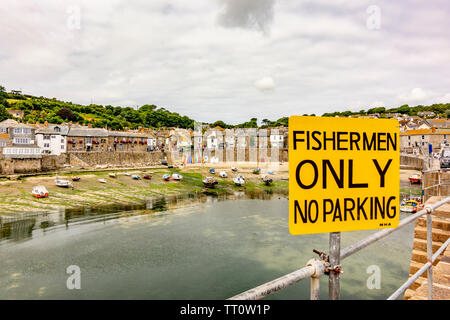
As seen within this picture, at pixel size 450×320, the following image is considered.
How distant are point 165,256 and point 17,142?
1911 inches

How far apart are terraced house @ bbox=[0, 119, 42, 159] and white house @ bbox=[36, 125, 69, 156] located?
11.9 ft

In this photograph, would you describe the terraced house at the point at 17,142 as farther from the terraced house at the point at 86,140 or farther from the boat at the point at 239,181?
the boat at the point at 239,181

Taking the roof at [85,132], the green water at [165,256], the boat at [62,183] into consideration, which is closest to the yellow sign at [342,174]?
the green water at [165,256]

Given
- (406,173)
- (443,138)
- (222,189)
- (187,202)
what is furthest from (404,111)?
(187,202)

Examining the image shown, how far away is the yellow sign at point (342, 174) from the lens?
6.97 feet

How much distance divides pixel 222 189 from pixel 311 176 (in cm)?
5486

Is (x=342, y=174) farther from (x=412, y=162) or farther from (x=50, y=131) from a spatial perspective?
(x=412, y=162)

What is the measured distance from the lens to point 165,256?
82.0ft

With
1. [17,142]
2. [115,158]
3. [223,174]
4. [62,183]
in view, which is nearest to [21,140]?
[17,142]

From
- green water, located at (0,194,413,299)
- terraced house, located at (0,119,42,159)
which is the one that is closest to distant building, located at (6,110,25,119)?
terraced house, located at (0,119,42,159)

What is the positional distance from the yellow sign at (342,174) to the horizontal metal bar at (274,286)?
310 millimetres

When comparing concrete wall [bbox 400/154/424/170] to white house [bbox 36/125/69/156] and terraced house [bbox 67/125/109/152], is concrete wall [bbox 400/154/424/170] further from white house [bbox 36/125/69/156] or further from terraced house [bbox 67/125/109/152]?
white house [bbox 36/125/69/156]
